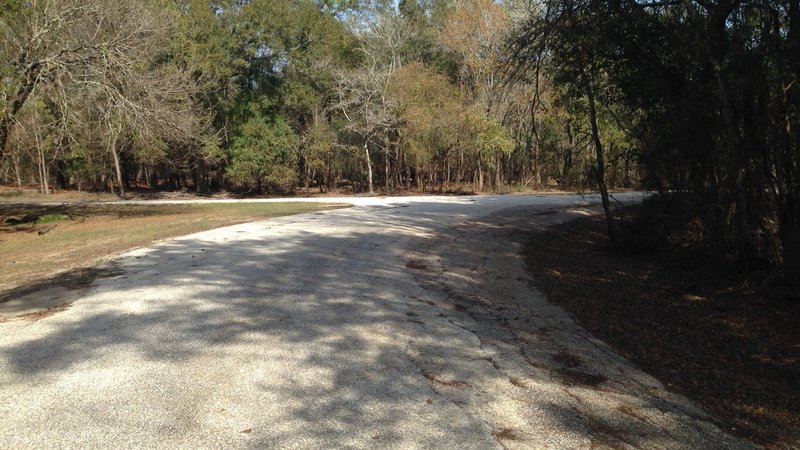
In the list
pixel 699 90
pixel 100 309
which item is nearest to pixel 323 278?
pixel 100 309

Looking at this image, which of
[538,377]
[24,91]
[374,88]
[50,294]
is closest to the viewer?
[538,377]

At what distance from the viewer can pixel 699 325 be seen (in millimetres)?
7707

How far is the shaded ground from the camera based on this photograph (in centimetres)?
494

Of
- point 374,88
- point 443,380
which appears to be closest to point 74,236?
point 443,380

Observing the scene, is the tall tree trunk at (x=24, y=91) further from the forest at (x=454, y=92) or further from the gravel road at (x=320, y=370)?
the gravel road at (x=320, y=370)

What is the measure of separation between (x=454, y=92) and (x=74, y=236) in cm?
2839

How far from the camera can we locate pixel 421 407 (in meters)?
4.04

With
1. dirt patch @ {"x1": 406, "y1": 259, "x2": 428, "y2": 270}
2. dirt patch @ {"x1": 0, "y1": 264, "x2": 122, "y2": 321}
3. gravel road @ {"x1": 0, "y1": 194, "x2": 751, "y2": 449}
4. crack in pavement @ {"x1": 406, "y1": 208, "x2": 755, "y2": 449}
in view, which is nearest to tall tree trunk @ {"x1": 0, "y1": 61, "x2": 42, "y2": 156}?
dirt patch @ {"x1": 0, "y1": 264, "x2": 122, "y2": 321}

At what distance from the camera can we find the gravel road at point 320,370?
367 cm

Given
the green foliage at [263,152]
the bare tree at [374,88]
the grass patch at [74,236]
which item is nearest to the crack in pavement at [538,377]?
the grass patch at [74,236]

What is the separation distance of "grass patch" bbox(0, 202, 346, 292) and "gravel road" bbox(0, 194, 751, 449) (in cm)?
269

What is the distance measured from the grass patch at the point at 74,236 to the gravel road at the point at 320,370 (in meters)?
2.69

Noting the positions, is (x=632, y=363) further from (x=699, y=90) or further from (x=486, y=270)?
(x=699, y=90)

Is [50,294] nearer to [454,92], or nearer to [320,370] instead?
[320,370]
